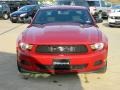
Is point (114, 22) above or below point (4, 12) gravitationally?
above

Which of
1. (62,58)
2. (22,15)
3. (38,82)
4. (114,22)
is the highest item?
(62,58)

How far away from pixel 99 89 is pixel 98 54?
76cm

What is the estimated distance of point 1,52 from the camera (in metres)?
11.7

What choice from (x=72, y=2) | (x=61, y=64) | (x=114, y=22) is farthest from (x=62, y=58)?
(x=72, y=2)

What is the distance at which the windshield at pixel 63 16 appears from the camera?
30.0 feet

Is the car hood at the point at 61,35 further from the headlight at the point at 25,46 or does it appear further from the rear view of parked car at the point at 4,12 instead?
the rear view of parked car at the point at 4,12

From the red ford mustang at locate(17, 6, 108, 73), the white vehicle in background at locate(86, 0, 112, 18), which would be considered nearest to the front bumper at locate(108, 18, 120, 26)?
the white vehicle in background at locate(86, 0, 112, 18)

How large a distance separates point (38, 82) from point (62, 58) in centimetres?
77

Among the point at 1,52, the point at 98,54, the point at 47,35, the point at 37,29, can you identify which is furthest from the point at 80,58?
the point at 1,52

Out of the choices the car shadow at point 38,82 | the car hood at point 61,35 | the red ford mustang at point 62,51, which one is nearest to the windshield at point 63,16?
the car hood at point 61,35

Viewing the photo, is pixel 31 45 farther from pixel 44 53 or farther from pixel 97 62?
pixel 97 62

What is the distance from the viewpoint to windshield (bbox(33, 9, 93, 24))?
9.13 meters

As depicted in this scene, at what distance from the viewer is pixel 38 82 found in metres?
7.58

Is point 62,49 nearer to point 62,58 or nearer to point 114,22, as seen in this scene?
point 62,58
